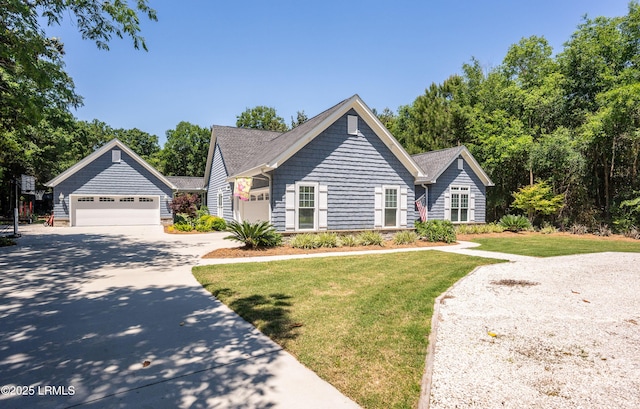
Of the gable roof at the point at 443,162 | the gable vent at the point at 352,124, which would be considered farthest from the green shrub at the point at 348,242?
the gable roof at the point at 443,162

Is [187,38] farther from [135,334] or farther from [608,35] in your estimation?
[608,35]

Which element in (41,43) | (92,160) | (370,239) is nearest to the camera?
(41,43)

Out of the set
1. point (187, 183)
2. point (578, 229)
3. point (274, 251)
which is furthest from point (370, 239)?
point (187, 183)

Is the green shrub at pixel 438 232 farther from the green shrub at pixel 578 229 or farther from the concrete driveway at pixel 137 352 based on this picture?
the concrete driveway at pixel 137 352

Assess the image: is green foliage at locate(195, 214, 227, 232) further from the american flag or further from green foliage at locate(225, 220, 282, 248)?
the american flag

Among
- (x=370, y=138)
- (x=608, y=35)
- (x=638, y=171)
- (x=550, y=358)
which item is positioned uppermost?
(x=608, y=35)

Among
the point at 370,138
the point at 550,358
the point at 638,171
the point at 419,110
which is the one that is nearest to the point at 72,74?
the point at 370,138

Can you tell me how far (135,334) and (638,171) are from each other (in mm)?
25120

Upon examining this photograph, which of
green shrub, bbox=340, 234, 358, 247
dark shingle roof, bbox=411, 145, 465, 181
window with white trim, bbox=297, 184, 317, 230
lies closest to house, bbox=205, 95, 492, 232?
window with white trim, bbox=297, 184, 317, 230

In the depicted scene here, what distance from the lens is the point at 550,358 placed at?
11.8 ft

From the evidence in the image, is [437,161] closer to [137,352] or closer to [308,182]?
[308,182]

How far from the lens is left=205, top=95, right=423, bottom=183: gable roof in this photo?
515 inches

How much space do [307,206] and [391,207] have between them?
439 centimetres

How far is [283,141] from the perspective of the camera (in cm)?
1580
